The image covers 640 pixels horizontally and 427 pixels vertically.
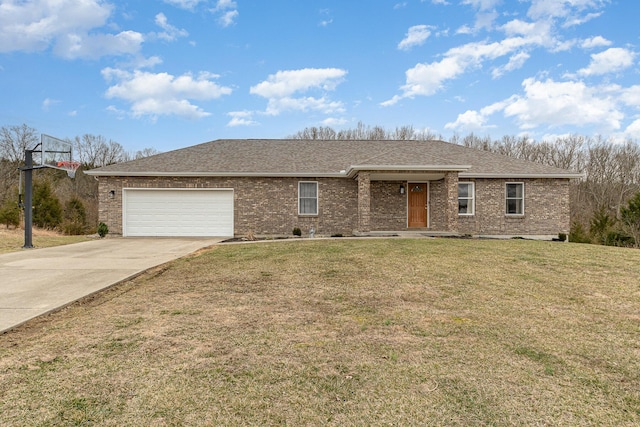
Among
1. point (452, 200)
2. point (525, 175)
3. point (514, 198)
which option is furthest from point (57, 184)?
point (525, 175)

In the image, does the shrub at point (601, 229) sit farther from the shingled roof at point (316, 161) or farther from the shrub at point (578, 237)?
the shingled roof at point (316, 161)

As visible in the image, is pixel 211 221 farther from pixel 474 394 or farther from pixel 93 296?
pixel 474 394

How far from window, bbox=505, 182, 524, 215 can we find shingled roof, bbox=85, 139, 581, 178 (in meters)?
0.59

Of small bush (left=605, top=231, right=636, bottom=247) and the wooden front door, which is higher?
the wooden front door

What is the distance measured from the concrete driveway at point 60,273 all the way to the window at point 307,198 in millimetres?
5694

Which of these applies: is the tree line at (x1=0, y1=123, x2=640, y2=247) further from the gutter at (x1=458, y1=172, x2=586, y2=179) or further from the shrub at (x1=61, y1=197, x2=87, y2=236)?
the gutter at (x1=458, y1=172, x2=586, y2=179)

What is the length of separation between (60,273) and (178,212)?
29.1 ft

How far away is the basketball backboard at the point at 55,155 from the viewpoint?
12.6 meters

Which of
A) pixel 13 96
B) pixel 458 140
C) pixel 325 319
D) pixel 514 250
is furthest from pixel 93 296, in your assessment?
pixel 458 140

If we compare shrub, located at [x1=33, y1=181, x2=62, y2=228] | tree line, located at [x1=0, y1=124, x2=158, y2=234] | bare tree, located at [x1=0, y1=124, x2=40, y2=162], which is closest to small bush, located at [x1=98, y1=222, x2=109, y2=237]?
tree line, located at [x1=0, y1=124, x2=158, y2=234]

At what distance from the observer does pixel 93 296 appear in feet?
17.4

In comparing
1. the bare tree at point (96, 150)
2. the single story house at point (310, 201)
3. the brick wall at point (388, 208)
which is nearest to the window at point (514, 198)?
the single story house at point (310, 201)

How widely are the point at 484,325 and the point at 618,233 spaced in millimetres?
15513

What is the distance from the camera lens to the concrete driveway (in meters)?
4.69
